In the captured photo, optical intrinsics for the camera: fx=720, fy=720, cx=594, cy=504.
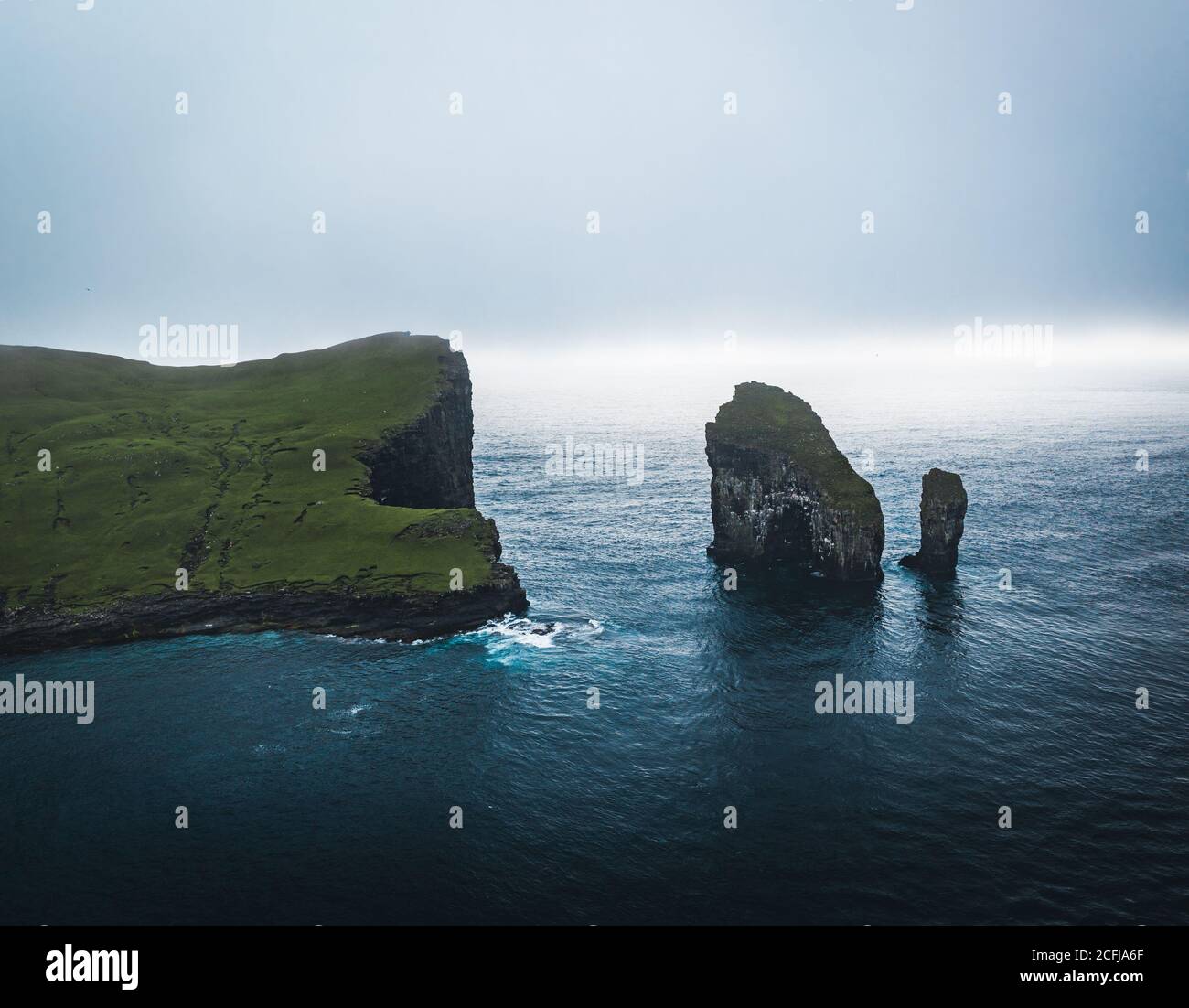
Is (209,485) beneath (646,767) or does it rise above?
above

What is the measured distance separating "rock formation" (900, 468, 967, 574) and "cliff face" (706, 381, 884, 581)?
6761mm

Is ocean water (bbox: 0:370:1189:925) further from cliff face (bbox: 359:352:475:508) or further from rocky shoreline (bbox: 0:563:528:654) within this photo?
cliff face (bbox: 359:352:475:508)

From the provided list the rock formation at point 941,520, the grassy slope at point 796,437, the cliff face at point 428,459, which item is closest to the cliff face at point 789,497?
the grassy slope at point 796,437

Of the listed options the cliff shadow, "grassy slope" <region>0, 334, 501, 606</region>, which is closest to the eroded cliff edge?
"grassy slope" <region>0, 334, 501, 606</region>

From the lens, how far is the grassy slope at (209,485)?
7919cm

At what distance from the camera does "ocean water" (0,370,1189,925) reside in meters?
38.9

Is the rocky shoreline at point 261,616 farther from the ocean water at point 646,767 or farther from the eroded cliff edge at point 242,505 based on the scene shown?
the ocean water at point 646,767

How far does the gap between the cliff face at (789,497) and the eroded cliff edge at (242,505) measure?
32693 mm

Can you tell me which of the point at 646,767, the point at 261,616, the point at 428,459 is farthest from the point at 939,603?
the point at 261,616

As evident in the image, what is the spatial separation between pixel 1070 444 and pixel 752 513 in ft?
476

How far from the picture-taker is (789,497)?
9400 centimetres

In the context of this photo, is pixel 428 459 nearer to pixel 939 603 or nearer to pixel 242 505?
pixel 242 505

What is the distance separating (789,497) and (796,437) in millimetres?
8225

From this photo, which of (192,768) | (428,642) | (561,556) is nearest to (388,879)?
(192,768)
